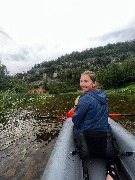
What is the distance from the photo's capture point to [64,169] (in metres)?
3.94

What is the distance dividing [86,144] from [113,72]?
4970cm

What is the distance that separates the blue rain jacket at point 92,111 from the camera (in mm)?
4316

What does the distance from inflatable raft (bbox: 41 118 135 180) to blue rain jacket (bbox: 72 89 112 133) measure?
58 cm

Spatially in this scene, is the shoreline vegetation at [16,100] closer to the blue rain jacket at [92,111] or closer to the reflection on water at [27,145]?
the reflection on water at [27,145]

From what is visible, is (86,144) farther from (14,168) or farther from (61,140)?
(14,168)

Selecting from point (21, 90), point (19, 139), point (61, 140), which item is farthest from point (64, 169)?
point (21, 90)

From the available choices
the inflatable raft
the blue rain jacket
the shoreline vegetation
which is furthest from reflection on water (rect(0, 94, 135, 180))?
the shoreline vegetation

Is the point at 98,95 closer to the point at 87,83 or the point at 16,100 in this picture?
the point at 87,83

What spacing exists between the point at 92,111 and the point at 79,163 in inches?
37.7

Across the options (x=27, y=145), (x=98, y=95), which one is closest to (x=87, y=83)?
(x=98, y=95)

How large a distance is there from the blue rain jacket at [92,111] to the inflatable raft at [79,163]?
581 mm

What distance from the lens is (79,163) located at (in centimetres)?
443

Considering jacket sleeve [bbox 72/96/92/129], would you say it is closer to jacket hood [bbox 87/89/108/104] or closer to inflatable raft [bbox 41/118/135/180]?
jacket hood [bbox 87/89/108/104]

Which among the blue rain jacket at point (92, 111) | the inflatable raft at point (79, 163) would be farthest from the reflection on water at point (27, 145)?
the blue rain jacket at point (92, 111)
